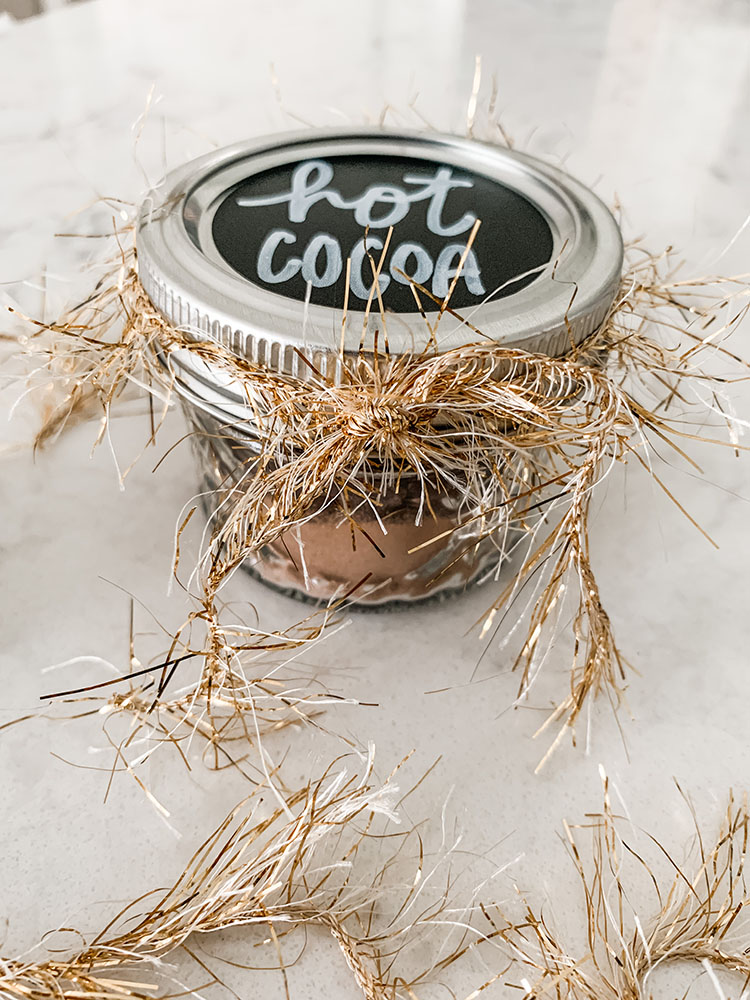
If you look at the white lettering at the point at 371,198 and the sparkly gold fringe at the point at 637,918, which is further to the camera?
the white lettering at the point at 371,198

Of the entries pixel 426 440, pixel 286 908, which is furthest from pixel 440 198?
pixel 286 908

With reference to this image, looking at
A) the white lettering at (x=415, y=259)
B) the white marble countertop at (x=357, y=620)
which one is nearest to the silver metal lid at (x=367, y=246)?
the white lettering at (x=415, y=259)

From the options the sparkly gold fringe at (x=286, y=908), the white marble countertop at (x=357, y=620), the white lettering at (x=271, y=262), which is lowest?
the sparkly gold fringe at (x=286, y=908)

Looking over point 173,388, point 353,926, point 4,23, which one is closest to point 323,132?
point 173,388

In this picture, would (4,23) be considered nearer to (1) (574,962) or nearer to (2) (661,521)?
(2) (661,521)

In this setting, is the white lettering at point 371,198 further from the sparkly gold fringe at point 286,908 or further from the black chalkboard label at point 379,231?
the sparkly gold fringe at point 286,908

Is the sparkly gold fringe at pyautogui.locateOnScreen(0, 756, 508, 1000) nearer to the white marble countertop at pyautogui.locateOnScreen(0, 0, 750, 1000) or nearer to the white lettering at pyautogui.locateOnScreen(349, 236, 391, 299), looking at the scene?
the white marble countertop at pyautogui.locateOnScreen(0, 0, 750, 1000)

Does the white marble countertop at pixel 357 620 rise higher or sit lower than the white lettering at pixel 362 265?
lower

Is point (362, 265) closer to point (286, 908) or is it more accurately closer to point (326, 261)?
point (326, 261)
